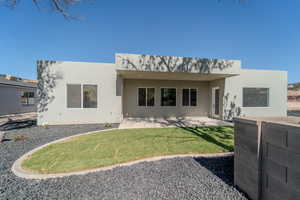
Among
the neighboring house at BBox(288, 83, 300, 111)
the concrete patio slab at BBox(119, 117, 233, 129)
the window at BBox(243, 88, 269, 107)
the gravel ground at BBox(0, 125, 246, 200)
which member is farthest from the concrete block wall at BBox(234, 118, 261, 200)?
the neighboring house at BBox(288, 83, 300, 111)

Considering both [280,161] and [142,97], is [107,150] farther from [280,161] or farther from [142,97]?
[142,97]

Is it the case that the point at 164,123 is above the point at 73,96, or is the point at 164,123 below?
below

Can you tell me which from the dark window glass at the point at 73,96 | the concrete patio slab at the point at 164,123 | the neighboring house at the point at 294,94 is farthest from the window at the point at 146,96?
the neighboring house at the point at 294,94

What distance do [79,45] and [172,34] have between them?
26.5 feet

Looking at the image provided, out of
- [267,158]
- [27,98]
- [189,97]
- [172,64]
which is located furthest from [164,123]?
[27,98]

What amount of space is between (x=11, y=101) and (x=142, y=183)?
1639 centimetres

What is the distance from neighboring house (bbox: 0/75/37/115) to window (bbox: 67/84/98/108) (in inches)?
360

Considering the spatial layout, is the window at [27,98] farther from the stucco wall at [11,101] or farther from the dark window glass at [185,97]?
the dark window glass at [185,97]

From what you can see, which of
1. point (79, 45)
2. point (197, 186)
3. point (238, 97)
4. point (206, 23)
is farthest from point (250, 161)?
point (79, 45)

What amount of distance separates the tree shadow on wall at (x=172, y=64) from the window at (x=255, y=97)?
3131mm

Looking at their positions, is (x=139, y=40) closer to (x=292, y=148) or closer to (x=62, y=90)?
(x=62, y=90)

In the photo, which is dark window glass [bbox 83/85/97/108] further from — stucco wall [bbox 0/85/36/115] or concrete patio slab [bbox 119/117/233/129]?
stucco wall [bbox 0/85/36/115]

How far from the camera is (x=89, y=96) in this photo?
7.73m

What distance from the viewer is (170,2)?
292 inches
